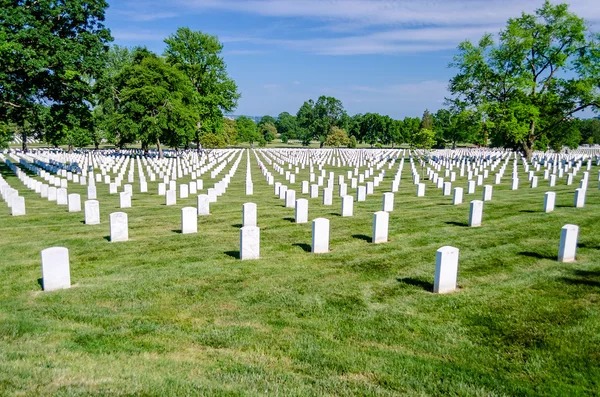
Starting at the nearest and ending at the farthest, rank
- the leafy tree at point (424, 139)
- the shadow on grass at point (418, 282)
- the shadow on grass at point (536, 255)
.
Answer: the shadow on grass at point (418, 282) < the shadow on grass at point (536, 255) < the leafy tree at point (424, 139)

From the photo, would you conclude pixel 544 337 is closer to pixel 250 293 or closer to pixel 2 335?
pixel 250 293

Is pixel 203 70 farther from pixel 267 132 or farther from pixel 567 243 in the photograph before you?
pixel 267 132

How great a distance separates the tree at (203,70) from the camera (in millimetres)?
54906

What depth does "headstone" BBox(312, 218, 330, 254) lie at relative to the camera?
9438 mm

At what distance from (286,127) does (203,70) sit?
110 metres

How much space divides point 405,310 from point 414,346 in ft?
3.73

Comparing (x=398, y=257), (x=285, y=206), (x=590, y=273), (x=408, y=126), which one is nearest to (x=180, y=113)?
(x=285, y=206)

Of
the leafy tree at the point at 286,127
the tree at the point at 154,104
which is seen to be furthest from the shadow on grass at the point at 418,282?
the leafy tree at the point at 286,127

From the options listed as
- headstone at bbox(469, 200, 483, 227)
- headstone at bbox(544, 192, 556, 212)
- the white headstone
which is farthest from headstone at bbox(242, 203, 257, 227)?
headstone at bbox(544, 192, 556, 212)

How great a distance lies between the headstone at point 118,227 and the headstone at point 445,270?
774 centimetres

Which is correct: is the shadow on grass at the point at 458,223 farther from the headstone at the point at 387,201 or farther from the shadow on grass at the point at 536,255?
the shadow on grass at the point at 536,255

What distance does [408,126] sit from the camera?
112m

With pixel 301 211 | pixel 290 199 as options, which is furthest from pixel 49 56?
pixel 301 211

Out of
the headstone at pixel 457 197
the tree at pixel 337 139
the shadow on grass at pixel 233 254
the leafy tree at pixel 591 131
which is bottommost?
the shadow on grass at pixel 233 254
